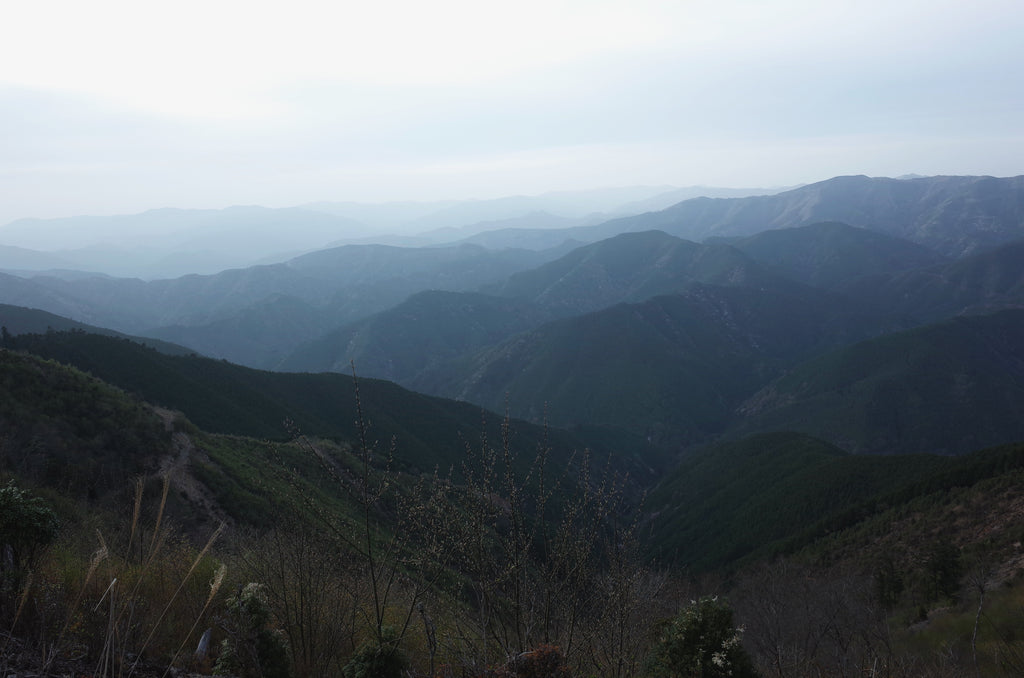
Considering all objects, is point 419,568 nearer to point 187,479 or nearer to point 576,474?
point 187,479

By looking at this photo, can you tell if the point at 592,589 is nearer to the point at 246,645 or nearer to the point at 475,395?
the point at 246,645

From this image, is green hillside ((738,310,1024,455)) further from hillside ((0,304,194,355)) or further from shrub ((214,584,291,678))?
hillside ((0,304,194,355))

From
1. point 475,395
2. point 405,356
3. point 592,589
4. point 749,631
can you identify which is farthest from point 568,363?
point 592,589

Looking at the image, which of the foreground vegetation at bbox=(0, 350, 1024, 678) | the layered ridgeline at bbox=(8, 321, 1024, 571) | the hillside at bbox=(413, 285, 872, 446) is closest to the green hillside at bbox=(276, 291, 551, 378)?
the hillside at bbox=(413, 285, 872, 446)

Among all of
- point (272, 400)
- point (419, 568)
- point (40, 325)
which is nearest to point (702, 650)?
point (419, 568)

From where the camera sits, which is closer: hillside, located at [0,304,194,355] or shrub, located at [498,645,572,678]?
shrub, located at [498,645,572,678]

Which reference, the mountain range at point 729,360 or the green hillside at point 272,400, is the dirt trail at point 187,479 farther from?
the mountain range at point 729,360

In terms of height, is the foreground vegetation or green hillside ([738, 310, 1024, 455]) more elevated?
the foreground vegetation

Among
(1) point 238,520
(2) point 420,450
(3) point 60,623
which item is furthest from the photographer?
(2) point 420,450

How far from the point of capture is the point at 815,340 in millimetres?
173375

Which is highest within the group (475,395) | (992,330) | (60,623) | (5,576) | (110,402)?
(5,576)

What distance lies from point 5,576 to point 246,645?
193cm

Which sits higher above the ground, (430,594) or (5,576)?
(5,576)

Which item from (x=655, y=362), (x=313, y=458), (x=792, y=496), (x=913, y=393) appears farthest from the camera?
(x=655, y=362)
